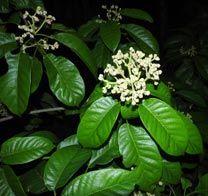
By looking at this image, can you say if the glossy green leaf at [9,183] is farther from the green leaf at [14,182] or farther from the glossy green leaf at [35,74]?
the glossy green leaf at [35,74]

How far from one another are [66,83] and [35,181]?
595mm

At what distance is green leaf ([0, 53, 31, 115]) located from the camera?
1.38 meters

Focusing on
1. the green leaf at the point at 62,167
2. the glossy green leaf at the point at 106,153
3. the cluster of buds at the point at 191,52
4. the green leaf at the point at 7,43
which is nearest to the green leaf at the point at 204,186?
the glossy green leaf at the point at 106,153

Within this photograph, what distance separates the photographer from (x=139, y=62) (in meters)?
1.23

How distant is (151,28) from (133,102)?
18.9 feet

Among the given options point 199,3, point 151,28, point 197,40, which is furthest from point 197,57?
point 199,3

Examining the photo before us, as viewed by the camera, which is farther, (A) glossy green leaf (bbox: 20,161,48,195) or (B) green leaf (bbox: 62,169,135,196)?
(A) glossy green leaf (bbox: 20,161,48,195)

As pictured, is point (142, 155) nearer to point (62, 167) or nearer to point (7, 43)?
point (62, 167)

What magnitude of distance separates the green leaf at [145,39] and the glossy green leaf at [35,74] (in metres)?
0.72

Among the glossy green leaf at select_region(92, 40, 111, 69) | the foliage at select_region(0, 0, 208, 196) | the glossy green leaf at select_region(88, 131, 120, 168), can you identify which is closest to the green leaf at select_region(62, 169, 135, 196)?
the foliage at select_region(0, 0, 208, 196)

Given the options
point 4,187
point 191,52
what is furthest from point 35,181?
point 191,52

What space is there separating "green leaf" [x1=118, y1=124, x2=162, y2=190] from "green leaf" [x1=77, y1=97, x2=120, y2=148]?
0.36 feet

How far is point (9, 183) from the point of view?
1.31m

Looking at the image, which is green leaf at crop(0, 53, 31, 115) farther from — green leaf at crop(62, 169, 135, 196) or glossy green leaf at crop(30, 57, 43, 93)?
green leaf at crop(62, 169, 135, 196)
